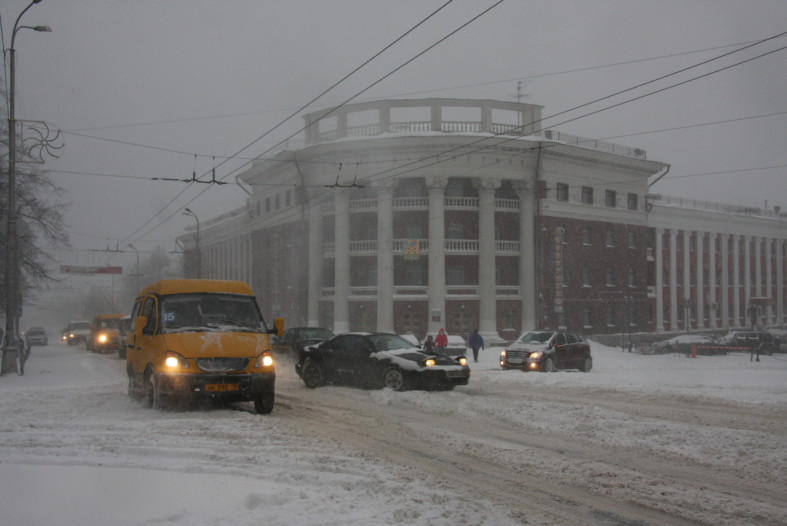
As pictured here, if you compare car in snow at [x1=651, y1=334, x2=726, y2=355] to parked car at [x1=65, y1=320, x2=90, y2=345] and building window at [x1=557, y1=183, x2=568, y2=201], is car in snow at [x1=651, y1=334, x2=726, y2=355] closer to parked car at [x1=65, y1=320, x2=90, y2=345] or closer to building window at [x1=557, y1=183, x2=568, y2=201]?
building window at [x1=557, y1=183, x2=568, y2=201]

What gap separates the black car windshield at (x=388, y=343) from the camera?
644 inches

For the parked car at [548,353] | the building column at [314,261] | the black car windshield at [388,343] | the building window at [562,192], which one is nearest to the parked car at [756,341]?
the building window at [562,192]

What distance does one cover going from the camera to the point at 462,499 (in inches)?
262

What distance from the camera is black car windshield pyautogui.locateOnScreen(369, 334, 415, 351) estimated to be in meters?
16.4

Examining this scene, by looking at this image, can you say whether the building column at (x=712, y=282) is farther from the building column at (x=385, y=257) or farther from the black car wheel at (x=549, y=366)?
the black car wheel at (x=549, y=366)

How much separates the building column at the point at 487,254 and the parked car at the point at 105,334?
21.5 meters

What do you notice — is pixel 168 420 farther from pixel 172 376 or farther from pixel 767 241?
pixel 767 241

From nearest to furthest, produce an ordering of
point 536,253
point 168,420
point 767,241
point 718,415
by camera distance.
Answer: point 168,420 → point 718,415 → point 536,253 → point 767,241

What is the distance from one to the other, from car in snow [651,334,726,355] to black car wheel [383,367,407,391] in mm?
25170

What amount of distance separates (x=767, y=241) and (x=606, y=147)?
102ft

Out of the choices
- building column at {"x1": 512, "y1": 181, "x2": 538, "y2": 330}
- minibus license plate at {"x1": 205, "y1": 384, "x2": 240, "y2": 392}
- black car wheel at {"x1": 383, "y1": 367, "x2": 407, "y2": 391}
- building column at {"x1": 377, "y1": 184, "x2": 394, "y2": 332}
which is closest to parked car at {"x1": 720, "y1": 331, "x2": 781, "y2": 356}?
building column at {"x1": 512, "y1": 181, "x2": 538, "y2": 330}

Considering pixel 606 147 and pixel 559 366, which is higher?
pixel 606 147

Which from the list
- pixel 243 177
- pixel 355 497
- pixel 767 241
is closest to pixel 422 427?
pixel 355 497

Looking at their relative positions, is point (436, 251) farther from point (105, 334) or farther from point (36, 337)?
point (36, 337)
